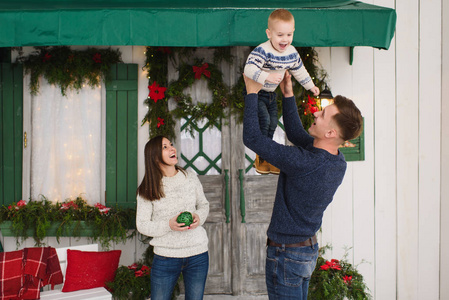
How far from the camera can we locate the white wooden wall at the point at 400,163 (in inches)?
182

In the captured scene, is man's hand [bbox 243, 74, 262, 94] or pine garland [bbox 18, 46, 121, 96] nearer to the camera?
man's hand [bbox 243, 74, 262, 94]

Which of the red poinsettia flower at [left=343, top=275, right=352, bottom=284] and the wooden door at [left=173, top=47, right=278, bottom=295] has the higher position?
the wooden door at [left=173, top=47, right=278, bottom=295]

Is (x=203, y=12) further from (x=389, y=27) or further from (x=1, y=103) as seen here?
(x=1, y=103)

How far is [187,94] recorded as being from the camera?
4.39 metres

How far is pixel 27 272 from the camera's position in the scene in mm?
3605

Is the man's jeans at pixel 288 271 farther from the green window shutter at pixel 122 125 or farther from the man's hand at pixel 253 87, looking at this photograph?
the green window shutter at pixel 122 125

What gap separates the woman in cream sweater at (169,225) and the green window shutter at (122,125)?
1262mm

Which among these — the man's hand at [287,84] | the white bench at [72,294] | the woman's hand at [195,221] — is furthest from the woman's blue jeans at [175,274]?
the man's hand at [287,84]

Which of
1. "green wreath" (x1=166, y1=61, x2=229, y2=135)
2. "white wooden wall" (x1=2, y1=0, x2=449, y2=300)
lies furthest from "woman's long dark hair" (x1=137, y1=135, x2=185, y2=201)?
"white wooden wall" (x1=2, y1=0, x2=449, y2=300)

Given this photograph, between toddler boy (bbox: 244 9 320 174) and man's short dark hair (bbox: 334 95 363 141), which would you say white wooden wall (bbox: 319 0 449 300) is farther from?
man's short dark hair (bbox: 334 95 363 141)

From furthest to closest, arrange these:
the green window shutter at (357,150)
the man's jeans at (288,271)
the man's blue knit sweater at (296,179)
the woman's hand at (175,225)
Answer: the green window shutter at (357,150)
the woman's hand at (175,225)
the man's jeans at (288,271)
the man's blue knit sweater at (296,179)

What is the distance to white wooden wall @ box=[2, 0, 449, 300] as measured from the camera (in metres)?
4.63

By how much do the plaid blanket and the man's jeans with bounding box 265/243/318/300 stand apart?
7.66ft

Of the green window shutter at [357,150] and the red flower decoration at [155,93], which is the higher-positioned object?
the red flower decoration at [155,93]
